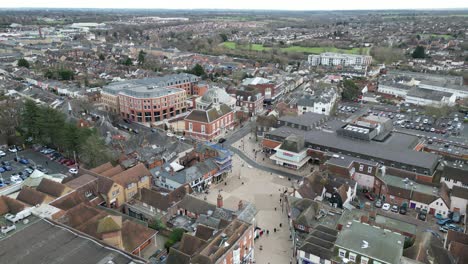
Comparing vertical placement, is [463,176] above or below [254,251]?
above

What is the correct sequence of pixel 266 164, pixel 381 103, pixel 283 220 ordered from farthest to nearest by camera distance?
pixel 381 103
pixel 266 164
pixel 283 220

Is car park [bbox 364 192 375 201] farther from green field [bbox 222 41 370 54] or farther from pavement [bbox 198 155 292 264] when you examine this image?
green field [bbox 222 41 370 54]

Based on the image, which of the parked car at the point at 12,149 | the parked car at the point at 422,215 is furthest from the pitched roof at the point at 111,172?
the parked car at the point at 422,215

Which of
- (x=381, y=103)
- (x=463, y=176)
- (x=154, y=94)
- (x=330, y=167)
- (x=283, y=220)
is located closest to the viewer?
(x=283, y=220)

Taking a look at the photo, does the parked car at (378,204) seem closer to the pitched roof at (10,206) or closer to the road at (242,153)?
the road at (242,153)

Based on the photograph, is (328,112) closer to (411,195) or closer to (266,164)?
(266,164)

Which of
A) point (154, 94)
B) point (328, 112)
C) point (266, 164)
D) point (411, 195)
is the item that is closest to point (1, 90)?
point (154, 94)

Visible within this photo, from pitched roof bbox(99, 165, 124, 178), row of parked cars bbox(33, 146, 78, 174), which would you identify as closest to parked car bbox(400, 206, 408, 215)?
pitched roof bbox(99, 165, 124, 178)
